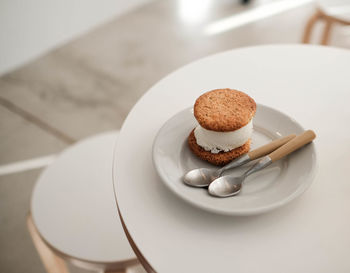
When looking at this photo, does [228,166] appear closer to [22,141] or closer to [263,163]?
[263,163]

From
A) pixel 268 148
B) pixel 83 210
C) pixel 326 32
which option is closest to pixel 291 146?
pixel 268 148

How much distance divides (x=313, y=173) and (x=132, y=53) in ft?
7.09

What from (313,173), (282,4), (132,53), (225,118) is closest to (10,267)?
(225,118)

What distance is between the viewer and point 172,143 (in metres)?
0.80

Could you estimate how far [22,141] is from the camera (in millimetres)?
2006

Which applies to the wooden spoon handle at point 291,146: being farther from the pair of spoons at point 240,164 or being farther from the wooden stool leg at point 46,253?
the wooden stool leg at point 46,253

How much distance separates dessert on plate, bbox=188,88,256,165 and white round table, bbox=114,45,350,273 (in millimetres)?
124

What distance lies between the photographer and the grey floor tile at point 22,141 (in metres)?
1.92

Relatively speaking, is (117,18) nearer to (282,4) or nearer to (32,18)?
(32,18)

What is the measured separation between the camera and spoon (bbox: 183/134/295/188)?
0.72m

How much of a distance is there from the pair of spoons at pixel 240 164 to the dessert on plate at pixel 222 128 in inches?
1.4

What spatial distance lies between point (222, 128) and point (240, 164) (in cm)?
9

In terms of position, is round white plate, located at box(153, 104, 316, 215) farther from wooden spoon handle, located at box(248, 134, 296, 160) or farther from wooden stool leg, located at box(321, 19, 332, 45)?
wooden stool leg, located at box(321, 19, 332, 45)

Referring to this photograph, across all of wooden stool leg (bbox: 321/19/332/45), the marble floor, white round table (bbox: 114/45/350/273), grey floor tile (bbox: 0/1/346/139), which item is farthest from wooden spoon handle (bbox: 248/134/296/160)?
grey floor tile (bbox: 0/1/346/139)
